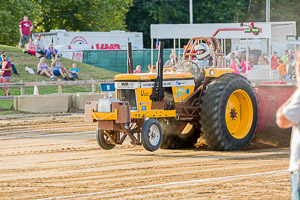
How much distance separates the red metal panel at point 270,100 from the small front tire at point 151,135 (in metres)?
2.39

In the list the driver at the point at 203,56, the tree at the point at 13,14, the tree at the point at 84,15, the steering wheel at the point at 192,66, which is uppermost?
the tree at the point at 84,15

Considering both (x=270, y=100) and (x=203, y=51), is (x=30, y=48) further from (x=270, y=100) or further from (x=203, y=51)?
(x=203, y=51)

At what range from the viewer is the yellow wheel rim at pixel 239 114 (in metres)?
11.5

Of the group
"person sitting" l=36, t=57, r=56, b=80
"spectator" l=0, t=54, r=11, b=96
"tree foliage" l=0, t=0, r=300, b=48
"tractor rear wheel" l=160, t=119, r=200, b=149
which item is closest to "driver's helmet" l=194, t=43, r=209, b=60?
"tractor rear wheel" l=160, t=119, r=200, b=149

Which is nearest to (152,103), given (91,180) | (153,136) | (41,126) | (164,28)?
(153,136)

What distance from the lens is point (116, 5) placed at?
49312 mm

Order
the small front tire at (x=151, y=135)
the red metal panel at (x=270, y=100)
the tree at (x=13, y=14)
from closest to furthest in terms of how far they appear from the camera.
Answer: the small front tire at (x=151, y=135) < the red metal panel at (x=270, y=100) < the tree at (x=13, y=14)

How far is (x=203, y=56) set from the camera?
11602 millimetres

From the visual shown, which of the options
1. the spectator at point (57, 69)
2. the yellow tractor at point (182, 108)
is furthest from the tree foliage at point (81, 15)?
the yellow tractor at point (182, 108)

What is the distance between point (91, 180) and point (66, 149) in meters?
3.57

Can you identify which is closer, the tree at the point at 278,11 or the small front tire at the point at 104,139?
the small front tire at the point at 104,139

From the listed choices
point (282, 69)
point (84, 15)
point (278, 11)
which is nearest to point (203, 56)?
point (282, 69)

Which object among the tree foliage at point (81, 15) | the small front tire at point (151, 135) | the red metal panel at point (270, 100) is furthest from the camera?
the tree foliage at point (81, 15)

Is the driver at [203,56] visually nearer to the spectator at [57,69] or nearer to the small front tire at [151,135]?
the small front tire at [151,135]
